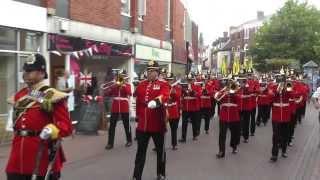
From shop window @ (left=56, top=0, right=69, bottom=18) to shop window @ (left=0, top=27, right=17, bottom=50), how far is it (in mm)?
2742

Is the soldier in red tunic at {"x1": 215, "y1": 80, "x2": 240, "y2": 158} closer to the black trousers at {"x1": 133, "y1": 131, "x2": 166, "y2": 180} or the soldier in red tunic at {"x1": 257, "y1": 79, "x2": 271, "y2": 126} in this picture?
the black trousers at {"x1": 133, "y1": 131, "x2": 166, "y2": 180}

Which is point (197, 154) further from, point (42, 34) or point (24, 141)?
point (24, 141)

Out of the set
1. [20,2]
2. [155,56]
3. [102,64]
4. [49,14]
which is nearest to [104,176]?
[20,2]

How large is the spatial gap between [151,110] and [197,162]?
3.01 meters

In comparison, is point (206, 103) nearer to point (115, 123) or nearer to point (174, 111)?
point (174, 111)

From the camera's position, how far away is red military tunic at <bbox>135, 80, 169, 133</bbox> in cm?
1008

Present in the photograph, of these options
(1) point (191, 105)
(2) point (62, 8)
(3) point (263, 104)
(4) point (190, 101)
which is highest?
(2) point (62, 8)

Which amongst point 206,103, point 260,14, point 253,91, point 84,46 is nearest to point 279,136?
point 253,91

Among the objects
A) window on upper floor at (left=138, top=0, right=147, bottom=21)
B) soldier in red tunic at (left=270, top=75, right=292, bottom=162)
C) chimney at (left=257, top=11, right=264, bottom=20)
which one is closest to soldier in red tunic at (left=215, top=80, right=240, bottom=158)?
soldier in red tunic at (left=270, top=75, right=292, bottom=162)

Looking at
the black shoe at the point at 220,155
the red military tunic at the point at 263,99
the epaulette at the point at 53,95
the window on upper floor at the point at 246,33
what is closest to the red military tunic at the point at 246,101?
the black shoe at the point at 220,155

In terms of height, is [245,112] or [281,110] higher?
[281,110]

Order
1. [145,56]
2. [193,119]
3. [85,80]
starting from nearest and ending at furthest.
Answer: [193,119], [85,80], [145,56]

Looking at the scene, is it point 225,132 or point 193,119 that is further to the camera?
point 193,119

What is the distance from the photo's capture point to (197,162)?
42.0 feet
